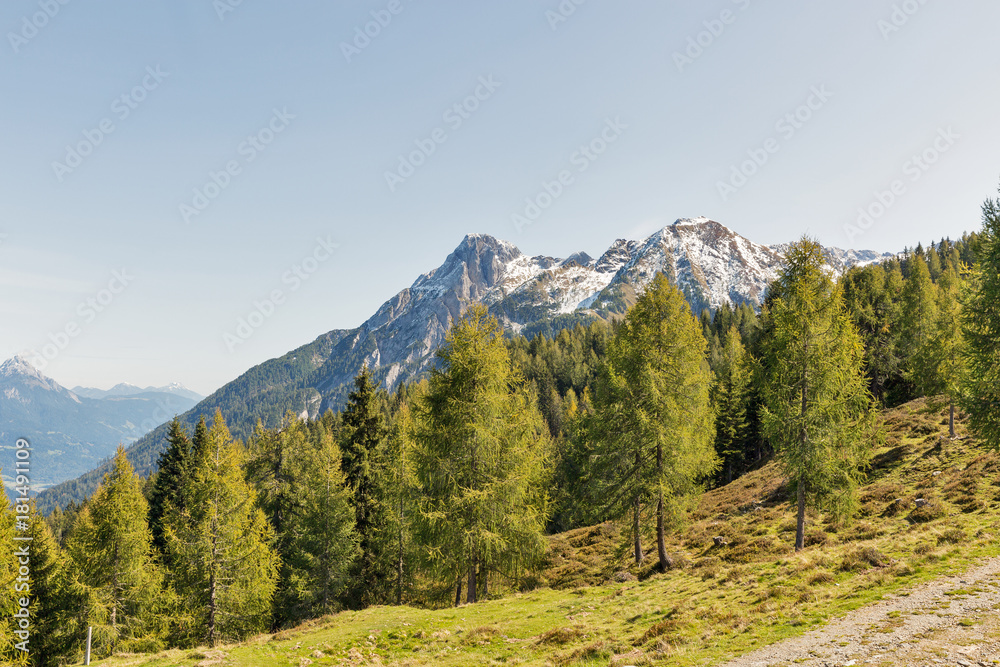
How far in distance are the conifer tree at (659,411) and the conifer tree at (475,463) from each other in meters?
4.39

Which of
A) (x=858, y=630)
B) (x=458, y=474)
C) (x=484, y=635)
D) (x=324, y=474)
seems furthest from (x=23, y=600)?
(x=858, y=630)

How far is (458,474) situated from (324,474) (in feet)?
50.6

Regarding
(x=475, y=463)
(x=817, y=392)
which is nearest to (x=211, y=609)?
(x=475, y=463)

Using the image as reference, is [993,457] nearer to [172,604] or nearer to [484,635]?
[484,635]

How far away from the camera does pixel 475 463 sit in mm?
22062

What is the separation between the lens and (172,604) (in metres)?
30.6

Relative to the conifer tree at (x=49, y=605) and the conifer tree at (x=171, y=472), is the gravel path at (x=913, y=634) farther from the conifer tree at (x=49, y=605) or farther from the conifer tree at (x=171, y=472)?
the conifer tree at (x=171, y=472)

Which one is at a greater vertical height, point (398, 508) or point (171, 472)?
point (171, 472)

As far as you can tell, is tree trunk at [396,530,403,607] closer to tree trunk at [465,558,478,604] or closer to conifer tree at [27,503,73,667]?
tree trunk at [465,558,478,604]

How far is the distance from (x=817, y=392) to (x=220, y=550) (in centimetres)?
3314

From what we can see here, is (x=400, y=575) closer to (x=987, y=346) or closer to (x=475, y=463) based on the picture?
(x=475, y=463)

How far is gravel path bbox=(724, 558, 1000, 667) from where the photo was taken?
918 cm

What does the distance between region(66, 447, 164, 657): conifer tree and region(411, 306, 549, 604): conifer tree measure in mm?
20366

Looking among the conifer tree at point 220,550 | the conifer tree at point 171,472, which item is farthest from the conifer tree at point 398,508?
the conifer tree at point 171,472
